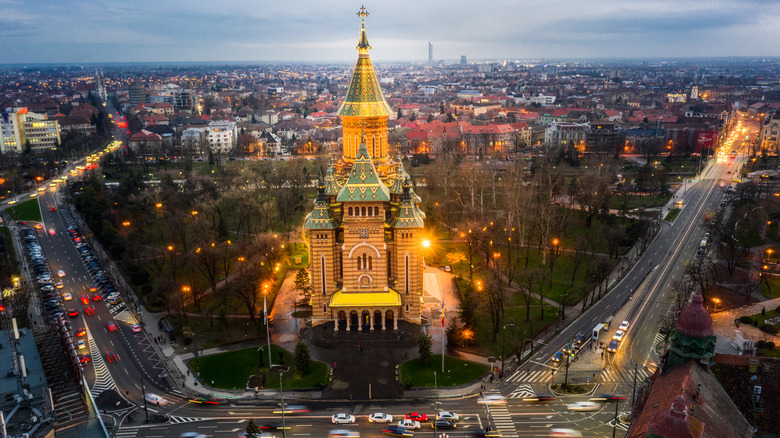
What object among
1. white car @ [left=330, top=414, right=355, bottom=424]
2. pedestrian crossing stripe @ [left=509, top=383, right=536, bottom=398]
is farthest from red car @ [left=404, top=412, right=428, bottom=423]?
pedestrian crossing stripe @ [left=509, top=383, right=536, bottom=398]

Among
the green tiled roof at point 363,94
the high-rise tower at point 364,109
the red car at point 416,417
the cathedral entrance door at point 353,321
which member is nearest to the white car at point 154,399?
the cathedral entrance door at point 353,321

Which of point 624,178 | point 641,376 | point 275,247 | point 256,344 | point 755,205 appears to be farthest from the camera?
point 624,178

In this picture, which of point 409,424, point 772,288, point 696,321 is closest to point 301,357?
point 409,424

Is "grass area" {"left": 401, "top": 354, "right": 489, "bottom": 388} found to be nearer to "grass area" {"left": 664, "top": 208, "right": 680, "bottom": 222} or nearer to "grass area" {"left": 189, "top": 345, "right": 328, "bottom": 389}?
"grass area" {"left": 189, "top": 345, "right": 328, "bottom": 389}

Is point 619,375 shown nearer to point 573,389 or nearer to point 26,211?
point 573,389

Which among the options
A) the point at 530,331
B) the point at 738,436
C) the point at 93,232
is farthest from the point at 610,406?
the point at 93,232

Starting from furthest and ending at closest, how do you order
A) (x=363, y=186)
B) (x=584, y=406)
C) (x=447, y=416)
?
(x=363, y=186) < (x=584, y=406) < (x=447, y=416)

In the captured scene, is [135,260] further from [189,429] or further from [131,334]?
[189,429]
